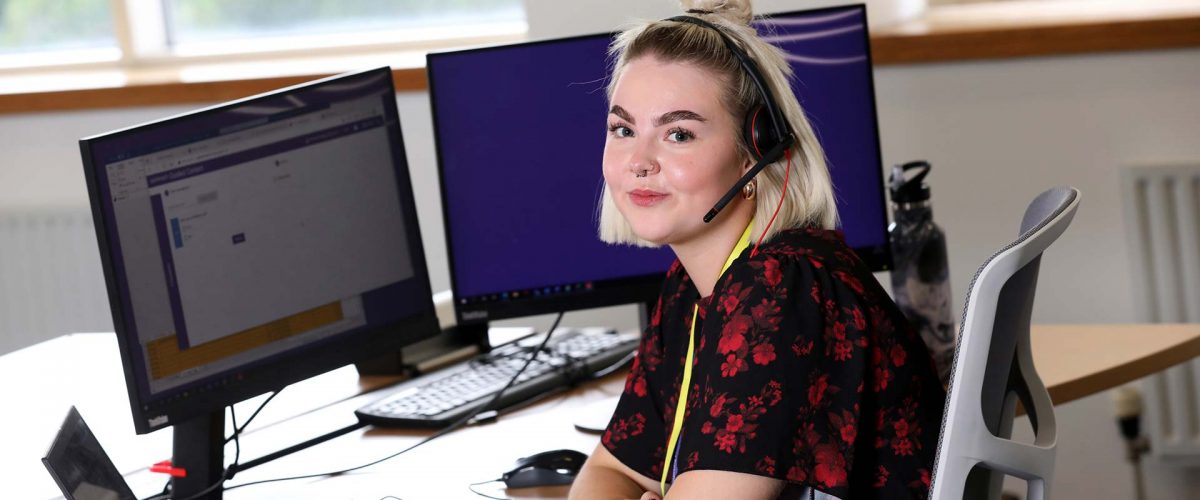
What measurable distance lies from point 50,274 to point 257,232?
2.25 metres

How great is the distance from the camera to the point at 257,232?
1.53 meters

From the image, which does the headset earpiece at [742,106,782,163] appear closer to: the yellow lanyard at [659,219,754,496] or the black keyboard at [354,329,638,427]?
the yellow lanyard at [659,219,754,496]

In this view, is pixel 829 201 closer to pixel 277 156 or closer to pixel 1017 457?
pixel 1017 457

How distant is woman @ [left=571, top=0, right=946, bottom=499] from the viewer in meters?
1.22

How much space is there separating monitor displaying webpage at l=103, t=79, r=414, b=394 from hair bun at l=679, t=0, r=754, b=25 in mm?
405

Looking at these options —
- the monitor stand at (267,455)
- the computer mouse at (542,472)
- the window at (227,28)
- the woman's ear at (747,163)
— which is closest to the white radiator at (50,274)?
the window at (227,28)

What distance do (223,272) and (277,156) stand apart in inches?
5.7

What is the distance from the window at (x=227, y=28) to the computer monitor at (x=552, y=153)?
160 centimetres

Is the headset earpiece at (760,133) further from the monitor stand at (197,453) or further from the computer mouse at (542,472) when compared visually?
the monitor stand at (197,453)

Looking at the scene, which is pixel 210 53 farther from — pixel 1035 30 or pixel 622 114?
pixel 622 114

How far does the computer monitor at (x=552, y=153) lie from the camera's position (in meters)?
1.78

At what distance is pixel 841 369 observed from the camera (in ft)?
4.09

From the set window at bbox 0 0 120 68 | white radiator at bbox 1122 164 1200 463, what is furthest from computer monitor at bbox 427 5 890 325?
window at bbox 0 0 120 68

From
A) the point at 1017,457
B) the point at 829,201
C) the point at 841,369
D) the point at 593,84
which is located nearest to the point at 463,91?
the point at 593,84
